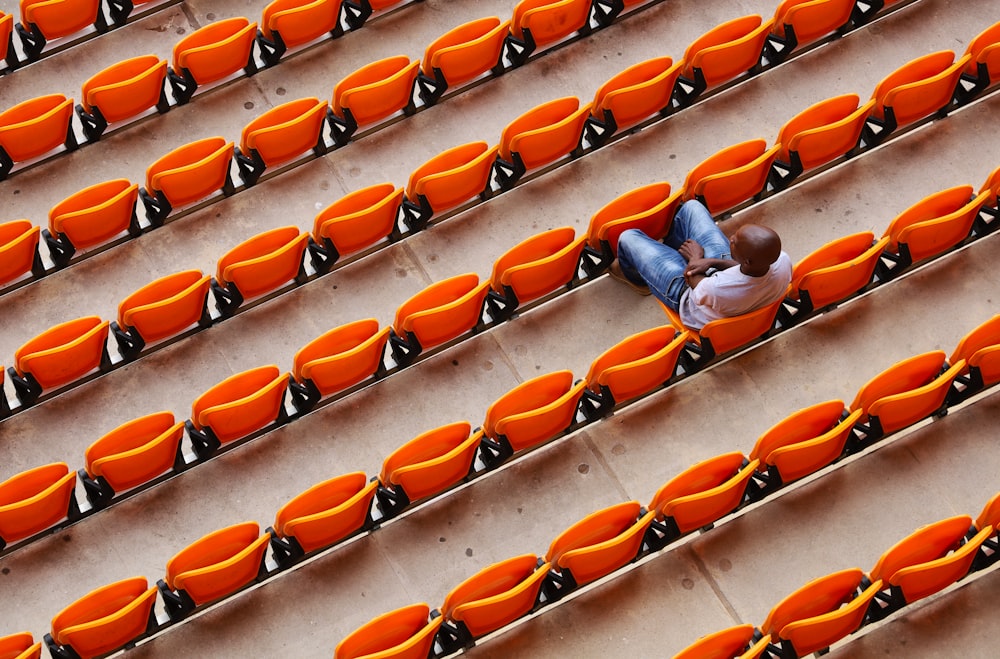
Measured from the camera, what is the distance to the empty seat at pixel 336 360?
5043 mm

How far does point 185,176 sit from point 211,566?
1.61 m

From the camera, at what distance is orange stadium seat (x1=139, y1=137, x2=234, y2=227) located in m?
5.47

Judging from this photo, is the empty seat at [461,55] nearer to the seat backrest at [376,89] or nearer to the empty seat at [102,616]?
the seat backrest at [376,89]

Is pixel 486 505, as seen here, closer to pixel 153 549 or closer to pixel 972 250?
pixel 153 549

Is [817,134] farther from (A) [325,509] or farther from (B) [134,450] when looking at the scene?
(B) [134,450]

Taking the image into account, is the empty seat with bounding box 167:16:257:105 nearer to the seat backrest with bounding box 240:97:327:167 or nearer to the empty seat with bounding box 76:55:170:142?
the empty seat with bounding box 76:55:170:142

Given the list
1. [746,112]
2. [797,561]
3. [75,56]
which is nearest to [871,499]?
[797,561]

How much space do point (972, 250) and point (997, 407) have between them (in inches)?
27.8

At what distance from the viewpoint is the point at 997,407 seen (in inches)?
214

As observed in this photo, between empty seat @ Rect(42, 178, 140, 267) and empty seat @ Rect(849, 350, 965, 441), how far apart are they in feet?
8.91

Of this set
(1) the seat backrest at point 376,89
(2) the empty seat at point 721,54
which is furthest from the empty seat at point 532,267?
(2) the empty seat at point 721,54

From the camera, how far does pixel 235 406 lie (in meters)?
4.91

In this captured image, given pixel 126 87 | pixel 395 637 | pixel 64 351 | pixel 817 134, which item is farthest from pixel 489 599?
pixel 126 87

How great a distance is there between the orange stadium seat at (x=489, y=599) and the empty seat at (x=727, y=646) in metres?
0.52
